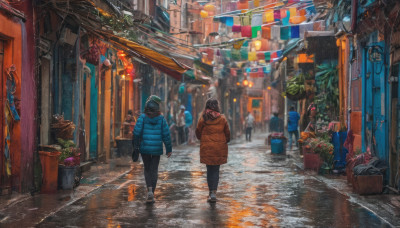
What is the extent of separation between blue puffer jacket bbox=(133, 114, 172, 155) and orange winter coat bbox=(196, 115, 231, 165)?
2.25ft

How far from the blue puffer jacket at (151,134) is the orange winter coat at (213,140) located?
687 millimetres

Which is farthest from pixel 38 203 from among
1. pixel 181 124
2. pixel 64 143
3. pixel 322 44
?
pixel 181 124

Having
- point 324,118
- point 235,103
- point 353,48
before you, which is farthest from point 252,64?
point 353,48

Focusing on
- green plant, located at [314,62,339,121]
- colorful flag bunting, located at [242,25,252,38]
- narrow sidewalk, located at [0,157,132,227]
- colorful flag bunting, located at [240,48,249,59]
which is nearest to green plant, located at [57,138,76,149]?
narrow sidewalk, located at [0,157,132,227]

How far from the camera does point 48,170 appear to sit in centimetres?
1176

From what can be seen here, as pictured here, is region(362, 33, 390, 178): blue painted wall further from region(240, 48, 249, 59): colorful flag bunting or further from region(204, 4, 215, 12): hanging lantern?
region(240, 48, 249, 59): colorful flag bunting

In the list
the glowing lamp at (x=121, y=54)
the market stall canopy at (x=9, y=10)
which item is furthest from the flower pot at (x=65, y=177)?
the glowing lamp at (x=121, y=54)

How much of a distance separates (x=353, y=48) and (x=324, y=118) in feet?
16.1

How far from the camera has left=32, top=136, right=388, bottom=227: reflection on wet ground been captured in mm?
8422

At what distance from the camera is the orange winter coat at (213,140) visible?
1090 cm

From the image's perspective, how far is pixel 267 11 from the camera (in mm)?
23812

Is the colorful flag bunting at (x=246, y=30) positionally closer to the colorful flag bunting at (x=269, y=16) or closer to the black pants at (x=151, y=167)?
the colorful flag bunting at (x=269, y=16)

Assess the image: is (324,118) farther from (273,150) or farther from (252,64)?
(252,64)

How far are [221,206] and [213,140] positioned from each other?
1.46 m
